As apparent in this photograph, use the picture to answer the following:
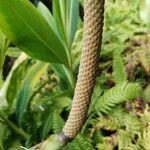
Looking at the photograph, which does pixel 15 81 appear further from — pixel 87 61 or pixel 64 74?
pixel 87 61

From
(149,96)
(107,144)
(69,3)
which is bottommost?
(107,144)

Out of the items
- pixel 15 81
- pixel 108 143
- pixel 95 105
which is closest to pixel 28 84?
pixel 15 81

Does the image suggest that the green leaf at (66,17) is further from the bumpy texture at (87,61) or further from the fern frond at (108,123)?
the bumpy texture at (87,61)

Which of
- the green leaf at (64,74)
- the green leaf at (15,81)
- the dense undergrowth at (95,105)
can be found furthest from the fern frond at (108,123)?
the green leaf at (15,81)

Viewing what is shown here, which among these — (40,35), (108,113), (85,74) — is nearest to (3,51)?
(40,35)

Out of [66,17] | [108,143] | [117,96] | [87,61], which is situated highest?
[66,17]

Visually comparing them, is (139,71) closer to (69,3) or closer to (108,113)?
(108,113)
